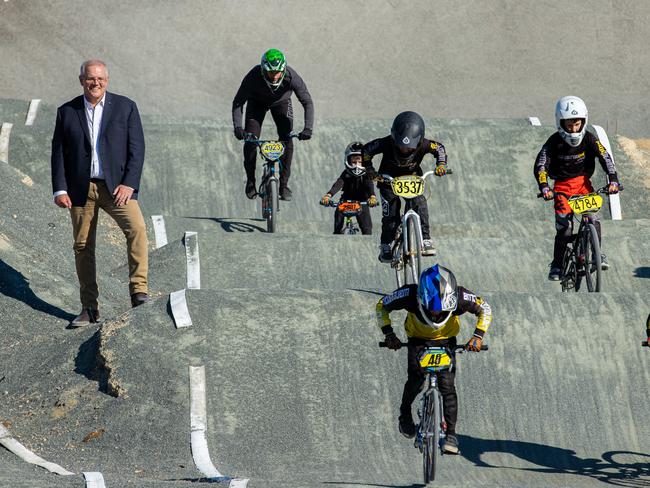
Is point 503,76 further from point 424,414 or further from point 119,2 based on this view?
point 424,414

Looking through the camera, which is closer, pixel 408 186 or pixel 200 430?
pixel 200 430

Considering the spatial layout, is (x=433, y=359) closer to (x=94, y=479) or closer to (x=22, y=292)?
(x=94, y=479)

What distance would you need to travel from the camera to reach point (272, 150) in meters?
14.8

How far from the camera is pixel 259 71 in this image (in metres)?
14.7

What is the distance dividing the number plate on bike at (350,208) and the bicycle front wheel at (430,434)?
6.13 meters

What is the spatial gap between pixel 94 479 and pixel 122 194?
3.61 m

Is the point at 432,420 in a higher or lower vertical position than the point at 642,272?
lower

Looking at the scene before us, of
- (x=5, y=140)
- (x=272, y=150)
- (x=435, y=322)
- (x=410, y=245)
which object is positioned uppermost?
(x=5, y=140)

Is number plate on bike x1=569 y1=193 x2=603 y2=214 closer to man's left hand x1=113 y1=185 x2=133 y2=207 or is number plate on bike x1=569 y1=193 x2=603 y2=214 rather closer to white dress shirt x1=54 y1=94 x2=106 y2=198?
man's left hand x1=113 y1=185 x2=133 y2=207

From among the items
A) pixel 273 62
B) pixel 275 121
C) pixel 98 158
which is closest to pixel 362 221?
pixel 275 121

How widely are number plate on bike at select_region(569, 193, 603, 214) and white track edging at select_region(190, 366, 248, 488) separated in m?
4.26

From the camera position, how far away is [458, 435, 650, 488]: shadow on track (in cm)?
923

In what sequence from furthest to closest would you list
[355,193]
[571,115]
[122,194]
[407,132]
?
[355,193], [571,115], [407,132], [122,194]

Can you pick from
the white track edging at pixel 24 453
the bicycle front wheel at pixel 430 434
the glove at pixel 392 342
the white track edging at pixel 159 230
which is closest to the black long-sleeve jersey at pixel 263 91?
the white track edging at pixel 159 230
